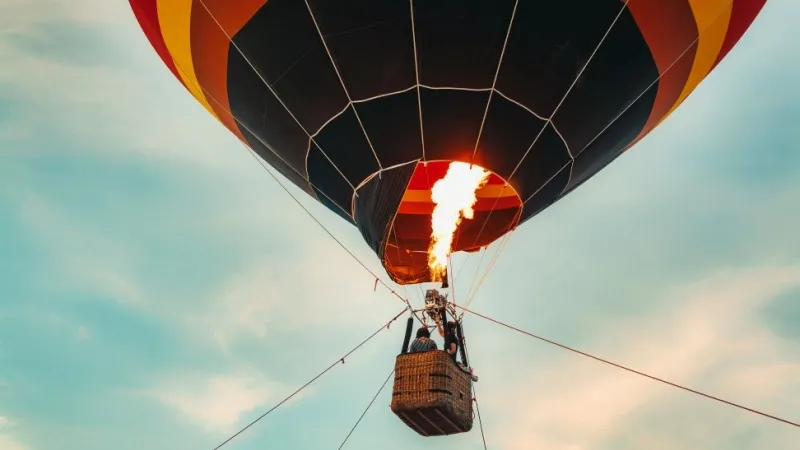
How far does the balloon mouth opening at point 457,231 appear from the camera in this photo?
6.89 meters

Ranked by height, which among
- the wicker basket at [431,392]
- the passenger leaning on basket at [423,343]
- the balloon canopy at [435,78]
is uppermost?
the balloon canopy at [435,78]

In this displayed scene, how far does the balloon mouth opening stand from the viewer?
689cm

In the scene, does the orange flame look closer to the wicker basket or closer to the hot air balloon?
the hot air balloon

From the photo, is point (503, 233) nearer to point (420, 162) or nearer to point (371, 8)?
point (420, 162)

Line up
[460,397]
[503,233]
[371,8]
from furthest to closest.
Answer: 1. [503,233]
2. [460,397]
3. [371,8]

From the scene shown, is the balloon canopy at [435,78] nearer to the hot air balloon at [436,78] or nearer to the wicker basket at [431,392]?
the hot air balloon at [436,78]

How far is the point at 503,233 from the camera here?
7.32 m

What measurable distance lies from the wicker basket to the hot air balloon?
3.20 ft

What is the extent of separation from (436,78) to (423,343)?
1838 millimetres

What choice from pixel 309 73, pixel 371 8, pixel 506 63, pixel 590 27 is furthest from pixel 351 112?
pixel 590 27

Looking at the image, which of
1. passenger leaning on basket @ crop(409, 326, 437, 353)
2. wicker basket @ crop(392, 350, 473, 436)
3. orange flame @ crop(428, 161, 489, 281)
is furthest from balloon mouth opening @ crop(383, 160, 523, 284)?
wicker basket @ crop(392, 350, 473, 436)

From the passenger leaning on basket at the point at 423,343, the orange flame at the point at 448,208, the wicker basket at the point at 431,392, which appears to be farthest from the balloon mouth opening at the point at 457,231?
the wicker basket at the point at 431,392

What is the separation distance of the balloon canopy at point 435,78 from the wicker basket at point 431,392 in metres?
0.93

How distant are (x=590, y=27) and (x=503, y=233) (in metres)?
2.25
